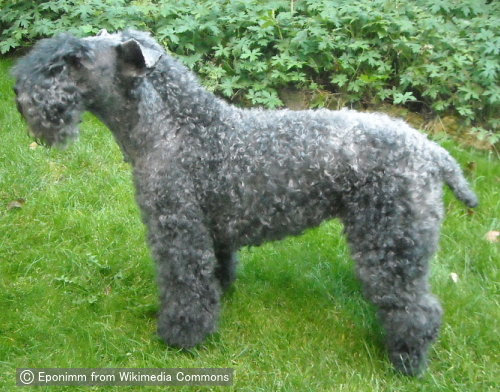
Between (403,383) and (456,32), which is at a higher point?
(456,32)

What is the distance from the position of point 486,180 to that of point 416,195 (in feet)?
7.01

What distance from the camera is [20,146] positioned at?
196 inches

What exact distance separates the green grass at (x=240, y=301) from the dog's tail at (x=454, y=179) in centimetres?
84

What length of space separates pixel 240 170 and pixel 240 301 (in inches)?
41.6

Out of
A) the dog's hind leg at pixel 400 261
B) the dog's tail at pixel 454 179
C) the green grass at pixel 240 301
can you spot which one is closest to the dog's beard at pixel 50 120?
the green grass at pixel 240 301

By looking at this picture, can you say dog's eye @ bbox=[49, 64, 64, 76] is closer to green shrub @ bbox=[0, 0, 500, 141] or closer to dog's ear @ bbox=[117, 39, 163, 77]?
dog's ear @ bbox=[117, 39, 163, 77]

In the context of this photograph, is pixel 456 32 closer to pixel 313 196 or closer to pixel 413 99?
pixel 413 99

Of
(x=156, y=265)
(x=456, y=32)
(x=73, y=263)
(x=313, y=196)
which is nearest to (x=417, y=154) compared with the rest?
(x=313, y=196)

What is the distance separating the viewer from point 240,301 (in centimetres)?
356

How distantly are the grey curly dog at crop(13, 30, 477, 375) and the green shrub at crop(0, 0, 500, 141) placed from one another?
96.6 inches

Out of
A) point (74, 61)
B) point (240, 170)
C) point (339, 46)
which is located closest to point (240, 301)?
point (240, 170)

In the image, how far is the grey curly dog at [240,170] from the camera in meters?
2.76

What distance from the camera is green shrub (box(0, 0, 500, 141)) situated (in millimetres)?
5133

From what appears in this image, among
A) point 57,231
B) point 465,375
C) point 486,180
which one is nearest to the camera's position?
point 465,375
